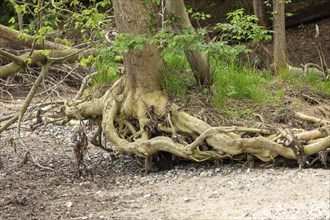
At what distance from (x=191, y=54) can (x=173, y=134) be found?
1031 millimetres

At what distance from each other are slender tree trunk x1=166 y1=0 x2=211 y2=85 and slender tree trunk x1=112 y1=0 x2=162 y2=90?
15.6 inches

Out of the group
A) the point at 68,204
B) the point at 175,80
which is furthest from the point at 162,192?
the point at 175,80

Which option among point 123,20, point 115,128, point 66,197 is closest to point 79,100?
point 115,128

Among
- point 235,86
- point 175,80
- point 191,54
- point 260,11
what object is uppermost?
point 260,11

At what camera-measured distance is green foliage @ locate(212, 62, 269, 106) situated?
8.63m

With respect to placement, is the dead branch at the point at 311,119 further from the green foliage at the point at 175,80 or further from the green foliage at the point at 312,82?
the green foliage at the point at 175,80

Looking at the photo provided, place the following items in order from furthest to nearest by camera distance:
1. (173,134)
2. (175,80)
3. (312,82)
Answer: (312,82), (175,80), (173,134)

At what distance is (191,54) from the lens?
28.1 feet

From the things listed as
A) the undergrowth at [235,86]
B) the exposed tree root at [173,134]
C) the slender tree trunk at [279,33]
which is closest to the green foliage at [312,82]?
the undergrowth at [235,86]

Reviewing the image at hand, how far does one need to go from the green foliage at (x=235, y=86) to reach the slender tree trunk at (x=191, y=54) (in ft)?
0.58

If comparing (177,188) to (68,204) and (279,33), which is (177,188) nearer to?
(68,204)

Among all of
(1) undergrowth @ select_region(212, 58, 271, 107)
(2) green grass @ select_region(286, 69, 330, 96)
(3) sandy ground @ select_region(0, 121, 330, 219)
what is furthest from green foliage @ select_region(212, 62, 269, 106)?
(3) sandy ground @ select_region(0, 121, 330, 219)

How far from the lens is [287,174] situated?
714cm

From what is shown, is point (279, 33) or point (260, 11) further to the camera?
point (260, 11)
